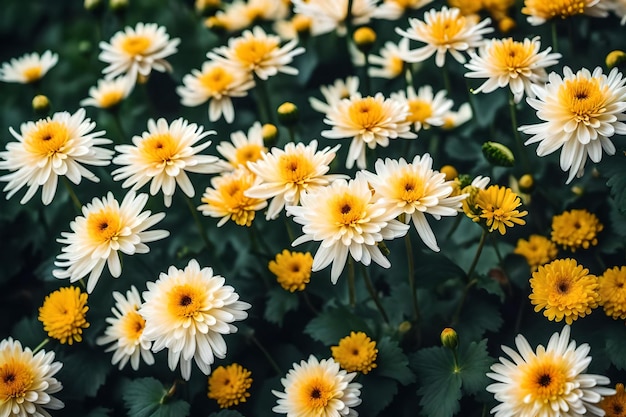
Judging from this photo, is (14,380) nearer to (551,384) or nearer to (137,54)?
(137,54)

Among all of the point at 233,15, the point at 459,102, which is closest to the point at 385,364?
the point at 459,102

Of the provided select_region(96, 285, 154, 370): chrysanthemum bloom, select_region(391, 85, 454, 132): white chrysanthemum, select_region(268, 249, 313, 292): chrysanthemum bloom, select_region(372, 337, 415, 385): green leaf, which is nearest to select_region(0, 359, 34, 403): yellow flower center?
select_region(96, 285, 154, 370): chrysanthemum bloom

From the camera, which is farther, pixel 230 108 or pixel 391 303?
pixel 230 108

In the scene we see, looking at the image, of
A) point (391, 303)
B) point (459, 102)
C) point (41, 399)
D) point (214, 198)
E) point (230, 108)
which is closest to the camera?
point (41, 399)

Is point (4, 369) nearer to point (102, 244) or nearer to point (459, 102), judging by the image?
point (102, 244)

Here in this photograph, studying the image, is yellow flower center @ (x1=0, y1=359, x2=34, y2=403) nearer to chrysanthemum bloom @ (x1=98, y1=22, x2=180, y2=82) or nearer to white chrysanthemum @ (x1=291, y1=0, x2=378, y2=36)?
chrysanthemum bloom @ (x1=98, y1=22, x2=180, y2=82)

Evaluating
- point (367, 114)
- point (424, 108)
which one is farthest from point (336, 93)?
point (367, 114)

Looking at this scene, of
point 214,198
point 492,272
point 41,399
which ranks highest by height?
point 214,198
